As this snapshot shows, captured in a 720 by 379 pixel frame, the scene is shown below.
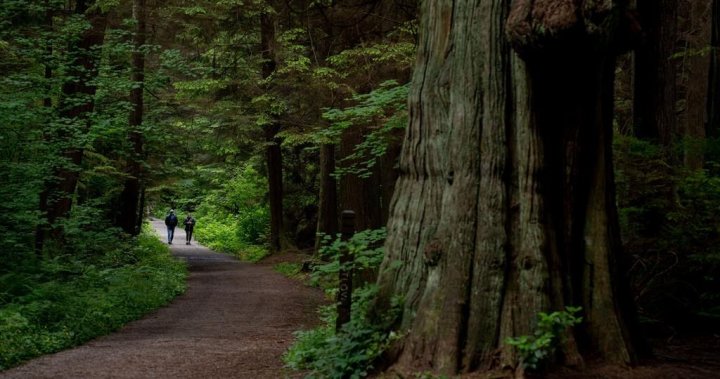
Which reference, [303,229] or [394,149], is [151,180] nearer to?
[303,229]

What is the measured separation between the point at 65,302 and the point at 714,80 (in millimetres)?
12145

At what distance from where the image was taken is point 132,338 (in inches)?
411

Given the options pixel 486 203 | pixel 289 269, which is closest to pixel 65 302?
pixel 486 203

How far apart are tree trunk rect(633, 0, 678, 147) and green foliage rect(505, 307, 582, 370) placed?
17.1ft

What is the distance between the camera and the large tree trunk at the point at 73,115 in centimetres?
1230

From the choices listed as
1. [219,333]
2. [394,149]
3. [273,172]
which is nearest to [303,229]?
[273,172]

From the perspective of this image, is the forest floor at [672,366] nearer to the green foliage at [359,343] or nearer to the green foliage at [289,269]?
the green foliage at [359,343]

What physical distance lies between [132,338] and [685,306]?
7.61 metres

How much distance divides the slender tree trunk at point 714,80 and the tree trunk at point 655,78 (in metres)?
2.45

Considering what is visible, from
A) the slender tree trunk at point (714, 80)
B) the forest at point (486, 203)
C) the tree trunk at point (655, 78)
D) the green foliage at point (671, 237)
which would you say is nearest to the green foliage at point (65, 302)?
the forest at point (486, 203)

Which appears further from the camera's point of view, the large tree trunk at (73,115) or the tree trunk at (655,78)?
the large tree trunk at (73,115)

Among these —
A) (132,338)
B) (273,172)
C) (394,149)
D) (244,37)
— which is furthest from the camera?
(273,172)

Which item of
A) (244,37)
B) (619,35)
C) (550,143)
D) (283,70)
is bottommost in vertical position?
(550,143)

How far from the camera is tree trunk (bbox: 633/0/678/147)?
375 inches
